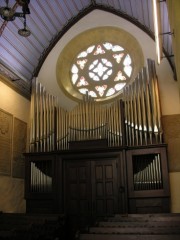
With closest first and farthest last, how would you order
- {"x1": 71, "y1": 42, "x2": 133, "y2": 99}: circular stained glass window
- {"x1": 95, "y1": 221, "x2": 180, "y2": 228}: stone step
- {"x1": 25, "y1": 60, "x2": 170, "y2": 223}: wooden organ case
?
1. {"x1": 95, "y1": 221, "x2": 180, "y2": 228}: stone step
2. {"x1": 25, "y1": 60, "x2": 170, "y2": 223}: wooden organ case
3. {"x1": 71, "y1": 42, "x2": 133, "y2": 99}: circular stained glass window

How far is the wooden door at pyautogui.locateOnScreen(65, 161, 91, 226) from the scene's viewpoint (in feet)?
26.5

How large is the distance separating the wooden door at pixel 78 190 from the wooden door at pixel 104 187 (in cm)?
16

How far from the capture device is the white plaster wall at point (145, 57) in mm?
8922

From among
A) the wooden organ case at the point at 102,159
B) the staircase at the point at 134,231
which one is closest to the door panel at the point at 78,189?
the wooden organ case at the point at 102,159

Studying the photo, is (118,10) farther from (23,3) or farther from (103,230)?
(103,230)

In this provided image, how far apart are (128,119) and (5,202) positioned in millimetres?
3901

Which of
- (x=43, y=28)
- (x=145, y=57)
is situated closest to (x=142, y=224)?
(x=145, y=57)

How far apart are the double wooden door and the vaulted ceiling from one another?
3.11 m

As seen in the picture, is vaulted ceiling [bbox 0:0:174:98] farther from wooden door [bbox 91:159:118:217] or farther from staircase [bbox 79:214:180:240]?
staircase [bbox 79:214:180:240]

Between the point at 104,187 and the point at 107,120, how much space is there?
5.90 feet

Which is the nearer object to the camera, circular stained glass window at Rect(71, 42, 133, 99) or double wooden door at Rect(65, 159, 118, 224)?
double wooden door at Rect(65, 159, 118, 224)

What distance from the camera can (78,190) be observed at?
833 cm

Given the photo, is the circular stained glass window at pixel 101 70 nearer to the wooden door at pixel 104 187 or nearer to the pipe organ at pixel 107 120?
the pipe organ at pixel 107 120

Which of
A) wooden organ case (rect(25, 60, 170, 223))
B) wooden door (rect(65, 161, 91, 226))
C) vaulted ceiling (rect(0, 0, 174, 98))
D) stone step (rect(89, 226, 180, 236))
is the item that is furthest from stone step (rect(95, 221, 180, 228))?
vaulted ceiling (rect(0, 0, 174, 98))
